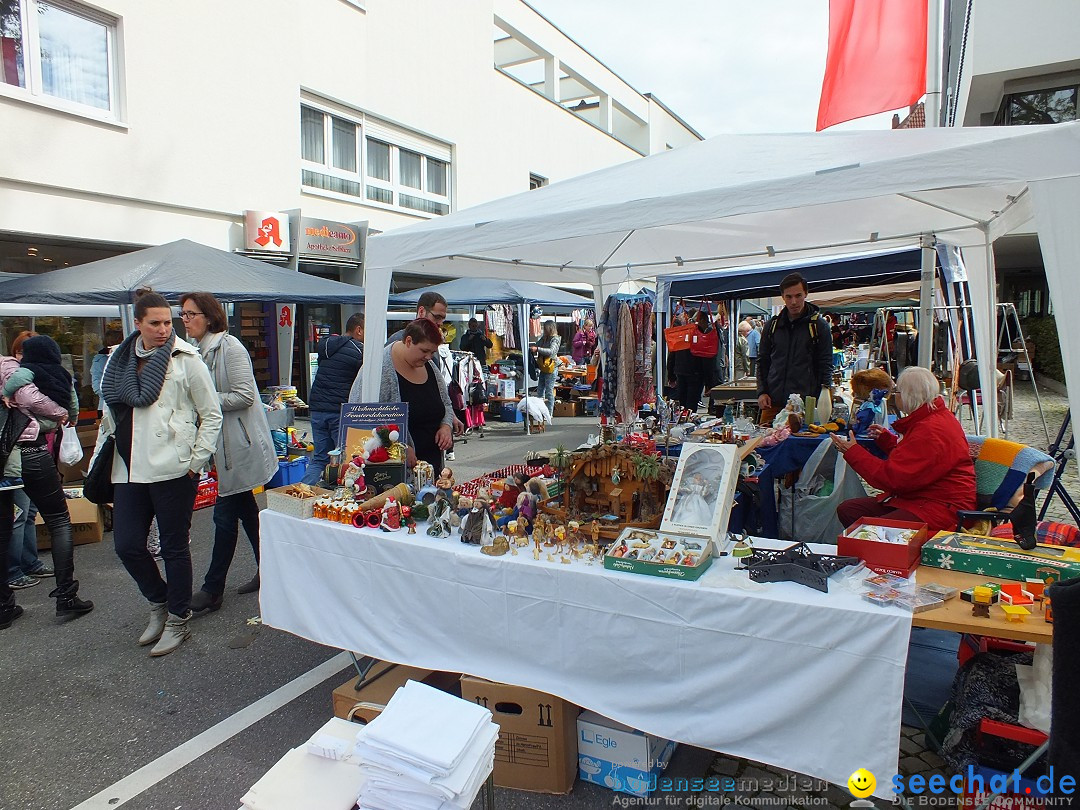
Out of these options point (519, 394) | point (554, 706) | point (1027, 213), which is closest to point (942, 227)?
point (1027, 213)

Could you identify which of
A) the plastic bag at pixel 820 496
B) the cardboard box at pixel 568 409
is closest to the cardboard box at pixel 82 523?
the plastic bag at pixel 820 496

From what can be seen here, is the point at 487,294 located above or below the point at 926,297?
above

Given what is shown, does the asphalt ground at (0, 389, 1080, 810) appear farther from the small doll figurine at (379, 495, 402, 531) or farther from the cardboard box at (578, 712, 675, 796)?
the small doll figurine at (379, 495, 402, 531)

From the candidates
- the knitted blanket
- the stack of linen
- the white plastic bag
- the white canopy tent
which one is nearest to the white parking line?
the stack of linen

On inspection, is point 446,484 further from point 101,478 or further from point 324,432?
point 324,432

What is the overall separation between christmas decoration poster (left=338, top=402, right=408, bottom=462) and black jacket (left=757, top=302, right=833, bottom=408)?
3112 millimetres

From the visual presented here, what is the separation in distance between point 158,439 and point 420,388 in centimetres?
134

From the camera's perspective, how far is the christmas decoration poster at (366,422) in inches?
133

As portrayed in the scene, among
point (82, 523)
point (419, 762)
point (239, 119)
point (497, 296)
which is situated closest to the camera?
point (419, 762)

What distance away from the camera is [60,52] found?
7.54m

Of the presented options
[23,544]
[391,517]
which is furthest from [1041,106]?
[23,544]

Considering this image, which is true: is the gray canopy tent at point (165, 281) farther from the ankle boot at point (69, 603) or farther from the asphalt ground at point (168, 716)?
the ankle boot at point (69, 603)

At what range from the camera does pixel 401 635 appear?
107 inches

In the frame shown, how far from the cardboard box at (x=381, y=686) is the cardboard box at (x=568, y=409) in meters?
10.1
